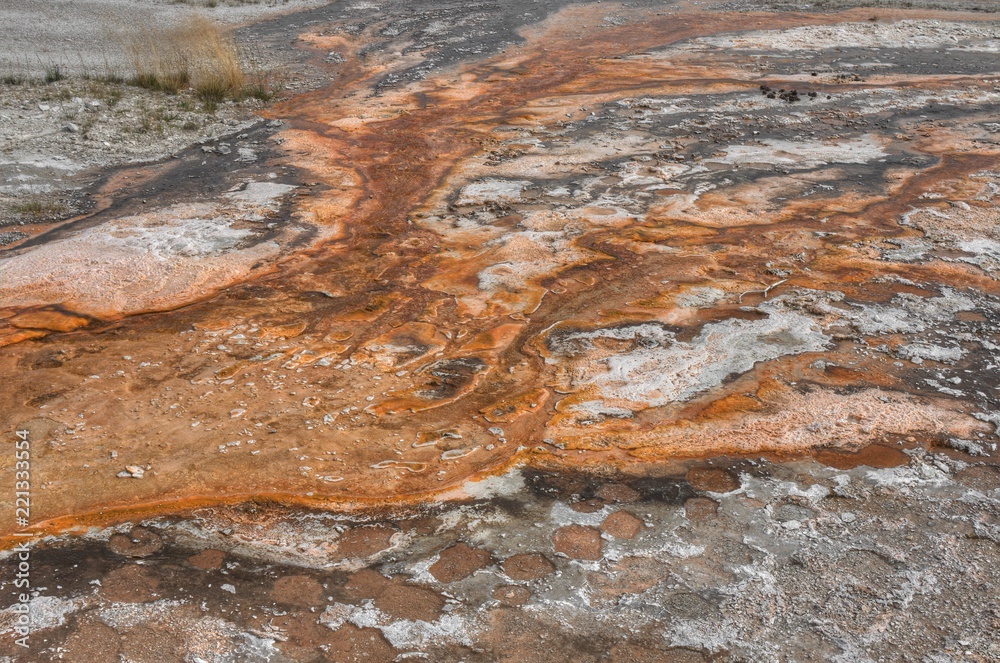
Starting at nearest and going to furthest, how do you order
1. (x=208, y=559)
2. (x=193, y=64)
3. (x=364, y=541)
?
(x=208, y=559)
(x=364, y=541)
(x=193, y=64)

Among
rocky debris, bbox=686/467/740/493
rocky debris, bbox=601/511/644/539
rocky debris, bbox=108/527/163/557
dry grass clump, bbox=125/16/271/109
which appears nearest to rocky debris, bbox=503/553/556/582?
rocky debris, bbox=601/511/644/539

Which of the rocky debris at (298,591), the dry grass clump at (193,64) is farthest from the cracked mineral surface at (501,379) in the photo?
the dry grass clump at (193,64)

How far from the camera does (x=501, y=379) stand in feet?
11.6

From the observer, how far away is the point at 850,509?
9.21 feet

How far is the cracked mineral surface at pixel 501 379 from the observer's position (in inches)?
94.0

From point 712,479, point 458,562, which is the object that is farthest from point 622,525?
point 458,562

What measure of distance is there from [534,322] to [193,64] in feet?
19.3

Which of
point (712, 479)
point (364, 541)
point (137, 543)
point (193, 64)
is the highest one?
point (193, 64)

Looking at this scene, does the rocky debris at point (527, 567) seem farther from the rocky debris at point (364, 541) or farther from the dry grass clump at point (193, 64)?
the dry grass clump at point (193, 64)

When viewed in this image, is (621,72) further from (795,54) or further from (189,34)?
(189,34)

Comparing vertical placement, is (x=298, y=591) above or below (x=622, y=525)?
above

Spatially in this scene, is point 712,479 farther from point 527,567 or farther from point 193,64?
point 193,64

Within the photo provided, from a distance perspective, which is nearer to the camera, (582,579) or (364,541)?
(582,579)

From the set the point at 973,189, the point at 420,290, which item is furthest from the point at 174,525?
the point at 973,189
